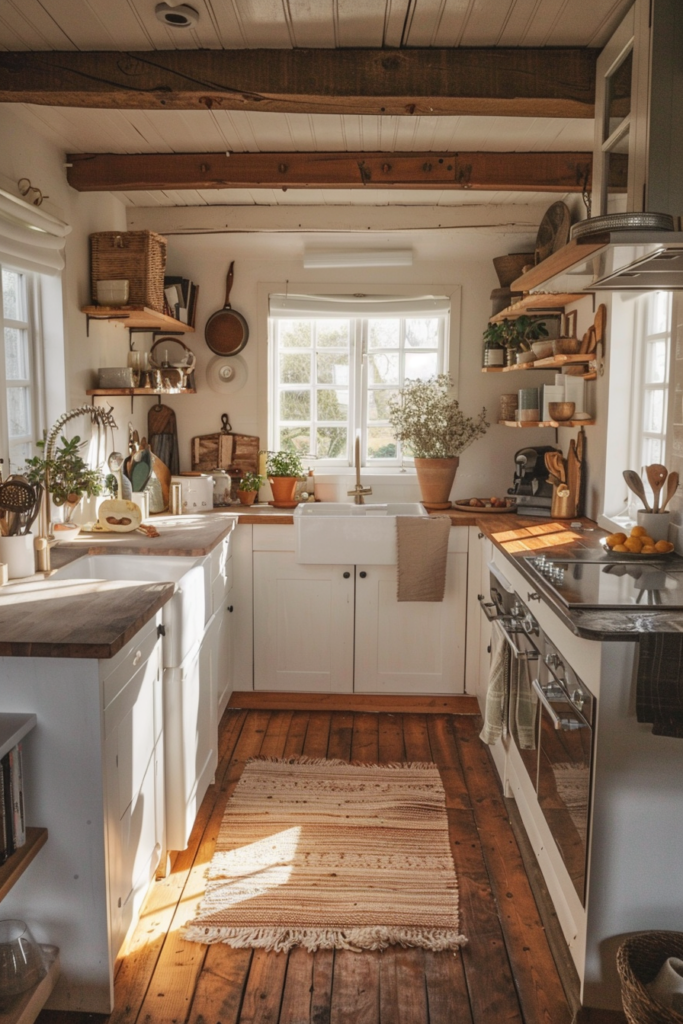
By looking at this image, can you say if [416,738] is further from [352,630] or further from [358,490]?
A: [358,490]

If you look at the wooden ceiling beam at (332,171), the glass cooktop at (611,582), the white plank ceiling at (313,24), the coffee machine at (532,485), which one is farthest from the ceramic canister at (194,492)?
the white plank ceiling at (313,24)

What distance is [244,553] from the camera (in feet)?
12.7

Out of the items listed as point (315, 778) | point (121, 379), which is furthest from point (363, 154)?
point (315, 778)

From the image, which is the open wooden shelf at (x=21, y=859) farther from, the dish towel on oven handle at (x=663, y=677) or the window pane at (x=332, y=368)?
the window pane at (x=332, y=368)

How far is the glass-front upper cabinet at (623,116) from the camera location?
2.15 metres

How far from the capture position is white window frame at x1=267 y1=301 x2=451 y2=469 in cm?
452

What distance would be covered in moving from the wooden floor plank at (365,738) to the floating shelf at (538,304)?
2055 millimetres

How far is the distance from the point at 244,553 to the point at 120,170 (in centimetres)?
176

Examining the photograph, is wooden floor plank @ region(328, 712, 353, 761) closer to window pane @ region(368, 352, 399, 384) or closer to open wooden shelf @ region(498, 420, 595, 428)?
open wooden shelf @ region(498, 420, 595, 428)

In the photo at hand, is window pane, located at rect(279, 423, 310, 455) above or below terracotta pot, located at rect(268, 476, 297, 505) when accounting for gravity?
above

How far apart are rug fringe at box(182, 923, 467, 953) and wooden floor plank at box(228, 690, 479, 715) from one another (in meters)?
1.61

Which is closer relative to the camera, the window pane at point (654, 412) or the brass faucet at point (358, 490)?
the window pane at point (654, 412)

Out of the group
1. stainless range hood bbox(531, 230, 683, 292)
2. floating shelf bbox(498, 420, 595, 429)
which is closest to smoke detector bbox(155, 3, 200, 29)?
stainless range hood bbox(531, 230, 683, 292)

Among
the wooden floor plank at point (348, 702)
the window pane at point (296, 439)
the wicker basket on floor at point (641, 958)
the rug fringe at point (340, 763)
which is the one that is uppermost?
the window pane at point (296, 439)
